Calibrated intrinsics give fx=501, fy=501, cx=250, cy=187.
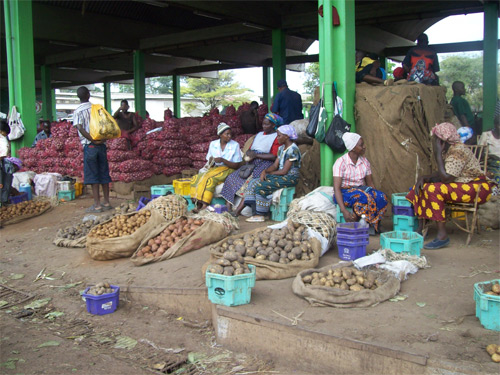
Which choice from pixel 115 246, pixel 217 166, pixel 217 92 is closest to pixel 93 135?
pixel 217 166

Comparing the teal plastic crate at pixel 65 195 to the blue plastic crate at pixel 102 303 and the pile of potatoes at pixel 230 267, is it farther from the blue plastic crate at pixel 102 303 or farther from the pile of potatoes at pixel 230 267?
the pile of potatoes at pixel 230 267

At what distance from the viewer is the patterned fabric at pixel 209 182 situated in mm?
7512

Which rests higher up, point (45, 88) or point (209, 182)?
point (45, 88)

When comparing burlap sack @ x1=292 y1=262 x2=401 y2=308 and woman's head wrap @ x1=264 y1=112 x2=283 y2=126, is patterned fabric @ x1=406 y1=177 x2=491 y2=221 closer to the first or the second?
burlap sack @ x1=292 y1=262 x2=401 y2=308

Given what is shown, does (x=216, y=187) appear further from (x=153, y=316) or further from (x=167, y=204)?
(x=153, y=316)

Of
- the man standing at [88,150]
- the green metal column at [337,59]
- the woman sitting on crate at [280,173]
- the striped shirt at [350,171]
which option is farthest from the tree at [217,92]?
the striped shirt at [350,171]

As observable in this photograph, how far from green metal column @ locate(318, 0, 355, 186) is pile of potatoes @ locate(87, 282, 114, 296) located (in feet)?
11.3

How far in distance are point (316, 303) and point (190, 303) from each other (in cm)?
126

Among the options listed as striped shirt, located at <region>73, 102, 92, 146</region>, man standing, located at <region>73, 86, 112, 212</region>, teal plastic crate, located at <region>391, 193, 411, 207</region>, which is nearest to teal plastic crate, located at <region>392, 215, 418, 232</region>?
teal plastic crate, located at <region>391, 193, 411, 207</region>

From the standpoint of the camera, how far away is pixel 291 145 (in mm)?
6852

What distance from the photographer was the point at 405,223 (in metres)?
5.95

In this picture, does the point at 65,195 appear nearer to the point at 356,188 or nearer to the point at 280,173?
the point at 280,173

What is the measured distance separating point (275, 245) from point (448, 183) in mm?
2078

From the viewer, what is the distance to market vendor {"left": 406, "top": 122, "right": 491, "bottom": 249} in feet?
17.6
